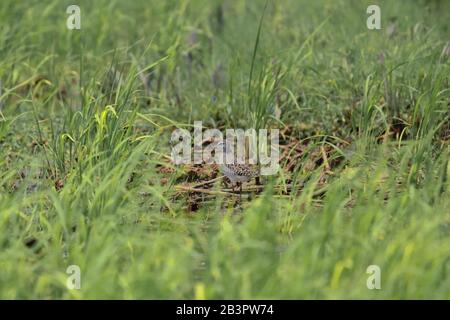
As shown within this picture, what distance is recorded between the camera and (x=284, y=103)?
21.3 feet

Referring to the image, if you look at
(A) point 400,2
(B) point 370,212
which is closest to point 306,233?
(B) point 370,212

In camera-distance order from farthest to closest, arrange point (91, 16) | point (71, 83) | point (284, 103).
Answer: point (91, 16)
point (71, 83)
point (284, 103)

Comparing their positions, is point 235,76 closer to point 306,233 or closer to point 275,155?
point 275,155

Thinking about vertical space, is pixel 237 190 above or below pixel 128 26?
below

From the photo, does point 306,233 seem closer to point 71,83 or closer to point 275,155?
point 275,155

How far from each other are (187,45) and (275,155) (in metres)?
2.05

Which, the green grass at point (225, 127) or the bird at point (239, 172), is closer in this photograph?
the green grass at point (225, 127)

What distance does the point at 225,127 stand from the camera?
21.2 ft

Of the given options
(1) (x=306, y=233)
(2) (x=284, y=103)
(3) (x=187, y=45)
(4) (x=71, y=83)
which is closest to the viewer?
(1) (x=306, y=233)

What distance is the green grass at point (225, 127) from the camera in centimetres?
401

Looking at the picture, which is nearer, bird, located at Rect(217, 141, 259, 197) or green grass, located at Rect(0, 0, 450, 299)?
green grass, located at Rect(0, 0, 450, 299)

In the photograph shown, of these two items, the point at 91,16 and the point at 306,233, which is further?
the point at 91,16

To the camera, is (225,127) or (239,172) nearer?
(239,172)

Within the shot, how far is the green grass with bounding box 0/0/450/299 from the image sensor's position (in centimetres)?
401
